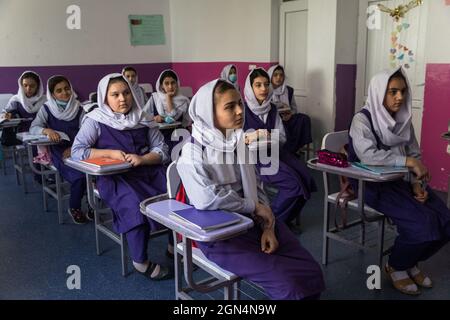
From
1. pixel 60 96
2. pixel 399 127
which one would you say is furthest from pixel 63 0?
pixel 399 127

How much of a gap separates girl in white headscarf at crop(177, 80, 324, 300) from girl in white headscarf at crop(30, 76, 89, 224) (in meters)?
1.79

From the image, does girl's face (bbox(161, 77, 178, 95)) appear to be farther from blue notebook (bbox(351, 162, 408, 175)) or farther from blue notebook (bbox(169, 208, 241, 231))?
blue notebook (bbox(169, 208, 241, 231))

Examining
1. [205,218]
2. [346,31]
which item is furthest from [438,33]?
[205,218]

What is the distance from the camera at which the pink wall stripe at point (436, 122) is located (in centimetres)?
364

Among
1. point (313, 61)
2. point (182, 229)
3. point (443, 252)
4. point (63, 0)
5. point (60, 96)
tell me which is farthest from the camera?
point (63, 0)

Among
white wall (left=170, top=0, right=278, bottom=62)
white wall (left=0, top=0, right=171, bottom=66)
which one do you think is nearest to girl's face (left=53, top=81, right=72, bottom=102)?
white wall (left=0, top=0, right=171, bottom=66)

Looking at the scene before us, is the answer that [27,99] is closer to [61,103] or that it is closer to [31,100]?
[31,100]

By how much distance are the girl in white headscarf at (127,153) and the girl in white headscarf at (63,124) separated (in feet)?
2.51

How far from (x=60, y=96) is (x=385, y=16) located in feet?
10.1

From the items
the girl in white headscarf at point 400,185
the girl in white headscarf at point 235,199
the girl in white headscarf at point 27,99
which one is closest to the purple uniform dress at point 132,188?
the girl in white headscarf at point 235,199

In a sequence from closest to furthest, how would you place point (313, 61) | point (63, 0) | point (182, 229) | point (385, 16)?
point (182, 229)
point (385, 16)
point (313, 61)
point (63, 0)

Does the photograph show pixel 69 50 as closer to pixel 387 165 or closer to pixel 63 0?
pixel 63 0
